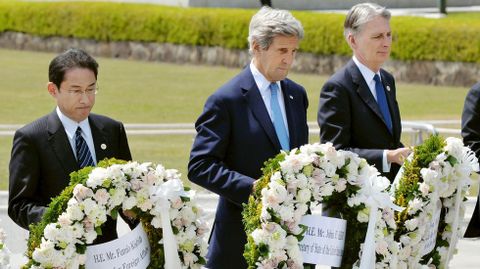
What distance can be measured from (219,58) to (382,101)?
20.3m

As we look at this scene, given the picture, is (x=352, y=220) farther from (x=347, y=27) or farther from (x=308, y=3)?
(x=308, y=3)

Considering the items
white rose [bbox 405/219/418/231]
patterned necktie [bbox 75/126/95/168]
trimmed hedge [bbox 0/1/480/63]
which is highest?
patterned necktie [bbox 75/126/95/168]

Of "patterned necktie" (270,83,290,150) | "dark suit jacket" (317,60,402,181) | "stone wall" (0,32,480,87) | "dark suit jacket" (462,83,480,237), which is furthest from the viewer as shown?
"stone wall" (0,32,480,87)

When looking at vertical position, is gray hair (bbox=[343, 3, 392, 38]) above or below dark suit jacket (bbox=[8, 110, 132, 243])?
above

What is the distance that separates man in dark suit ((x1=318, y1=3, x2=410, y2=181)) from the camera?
615 centimetres

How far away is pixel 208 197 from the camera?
10.3 metres

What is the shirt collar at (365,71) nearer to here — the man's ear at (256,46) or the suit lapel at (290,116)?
the suit lapel at (290,116)

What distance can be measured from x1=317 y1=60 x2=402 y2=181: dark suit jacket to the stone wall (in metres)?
17.1

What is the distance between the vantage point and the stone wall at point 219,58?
76.8ft

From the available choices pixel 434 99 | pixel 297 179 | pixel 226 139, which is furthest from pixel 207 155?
pixel 434 99

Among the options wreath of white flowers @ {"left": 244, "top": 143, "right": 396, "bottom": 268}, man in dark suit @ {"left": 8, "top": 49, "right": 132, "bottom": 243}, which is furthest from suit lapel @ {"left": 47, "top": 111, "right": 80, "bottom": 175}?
wreath of white flowers @ {"left": 244, "top": 143, "right": 396, "bottom": 268}

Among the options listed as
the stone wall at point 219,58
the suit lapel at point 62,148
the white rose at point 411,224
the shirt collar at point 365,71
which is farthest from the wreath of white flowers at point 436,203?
the stone wall at point 219,58

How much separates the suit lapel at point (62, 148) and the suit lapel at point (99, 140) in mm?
114

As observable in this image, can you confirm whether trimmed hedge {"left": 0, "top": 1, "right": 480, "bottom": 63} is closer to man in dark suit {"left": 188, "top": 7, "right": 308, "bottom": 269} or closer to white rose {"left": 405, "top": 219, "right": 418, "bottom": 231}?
white rose {"left": 405, "top": 219, "right": 418, "bottom": 231}
